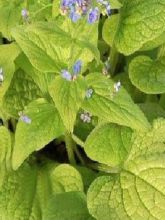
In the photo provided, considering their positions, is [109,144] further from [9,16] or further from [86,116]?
[9,16]

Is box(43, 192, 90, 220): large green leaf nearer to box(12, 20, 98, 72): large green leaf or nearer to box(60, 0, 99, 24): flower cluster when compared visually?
box(12, 20, 98, 72): large green leaf

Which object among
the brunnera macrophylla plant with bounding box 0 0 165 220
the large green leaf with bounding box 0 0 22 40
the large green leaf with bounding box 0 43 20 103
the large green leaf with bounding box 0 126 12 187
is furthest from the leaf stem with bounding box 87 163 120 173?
the large green leaf with bounding box 0 0 22 40

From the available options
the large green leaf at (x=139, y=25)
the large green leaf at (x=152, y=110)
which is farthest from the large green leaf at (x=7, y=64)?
the large green leaf at (x=152, y=110)

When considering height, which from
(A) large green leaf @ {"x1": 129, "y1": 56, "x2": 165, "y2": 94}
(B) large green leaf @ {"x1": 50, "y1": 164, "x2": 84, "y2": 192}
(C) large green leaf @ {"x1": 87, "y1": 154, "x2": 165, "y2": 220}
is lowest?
(B) large green leaf @ {"x1": 50, "y1": 164, "x2": 84, "y2": 192}

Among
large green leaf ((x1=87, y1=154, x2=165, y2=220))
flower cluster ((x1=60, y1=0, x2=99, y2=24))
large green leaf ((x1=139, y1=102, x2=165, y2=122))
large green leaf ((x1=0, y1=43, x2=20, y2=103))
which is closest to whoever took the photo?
flower cluster ((x1=60, y1=0, x2=99, y2=24))

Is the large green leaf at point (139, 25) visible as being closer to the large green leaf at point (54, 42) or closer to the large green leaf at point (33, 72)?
the large green leaf at point (54, 42)

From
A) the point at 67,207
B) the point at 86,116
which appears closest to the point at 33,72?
the point at 86,116
